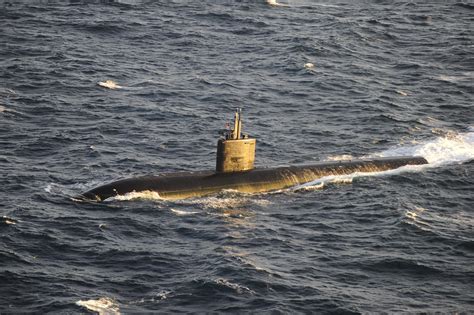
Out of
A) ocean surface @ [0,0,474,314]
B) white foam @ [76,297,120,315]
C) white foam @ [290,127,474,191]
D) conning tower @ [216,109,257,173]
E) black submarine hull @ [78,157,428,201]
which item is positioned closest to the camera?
white foam @ [76,297,120,315]

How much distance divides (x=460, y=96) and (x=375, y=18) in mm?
29964

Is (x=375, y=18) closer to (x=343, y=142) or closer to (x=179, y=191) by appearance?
(x=343, y=142)

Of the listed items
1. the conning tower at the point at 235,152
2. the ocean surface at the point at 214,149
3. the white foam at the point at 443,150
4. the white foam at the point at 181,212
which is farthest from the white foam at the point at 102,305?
the white foam at the point at 443,150

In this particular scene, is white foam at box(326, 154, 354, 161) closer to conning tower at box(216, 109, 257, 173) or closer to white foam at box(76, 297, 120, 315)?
conning tower at box(216, 109, 257, 173)

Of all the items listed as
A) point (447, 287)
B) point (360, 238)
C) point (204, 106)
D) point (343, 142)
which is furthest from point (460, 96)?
point (447, 287)

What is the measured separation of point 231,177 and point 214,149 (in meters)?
9.78

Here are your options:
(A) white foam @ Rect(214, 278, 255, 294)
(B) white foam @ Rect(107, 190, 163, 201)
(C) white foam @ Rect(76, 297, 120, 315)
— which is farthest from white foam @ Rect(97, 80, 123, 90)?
(C) white foam @ Rect(76, 297, 120, 315)

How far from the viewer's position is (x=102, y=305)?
41.5 metres

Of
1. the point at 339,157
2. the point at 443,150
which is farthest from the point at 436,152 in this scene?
the point at 339,157

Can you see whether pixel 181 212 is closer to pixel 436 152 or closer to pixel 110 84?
Answer: pixel 436 152

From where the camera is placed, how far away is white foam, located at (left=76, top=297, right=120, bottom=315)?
40938mm

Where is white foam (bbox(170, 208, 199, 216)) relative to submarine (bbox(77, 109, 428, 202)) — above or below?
below

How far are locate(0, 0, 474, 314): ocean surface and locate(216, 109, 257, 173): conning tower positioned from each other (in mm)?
2695

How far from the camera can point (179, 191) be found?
56938mm
